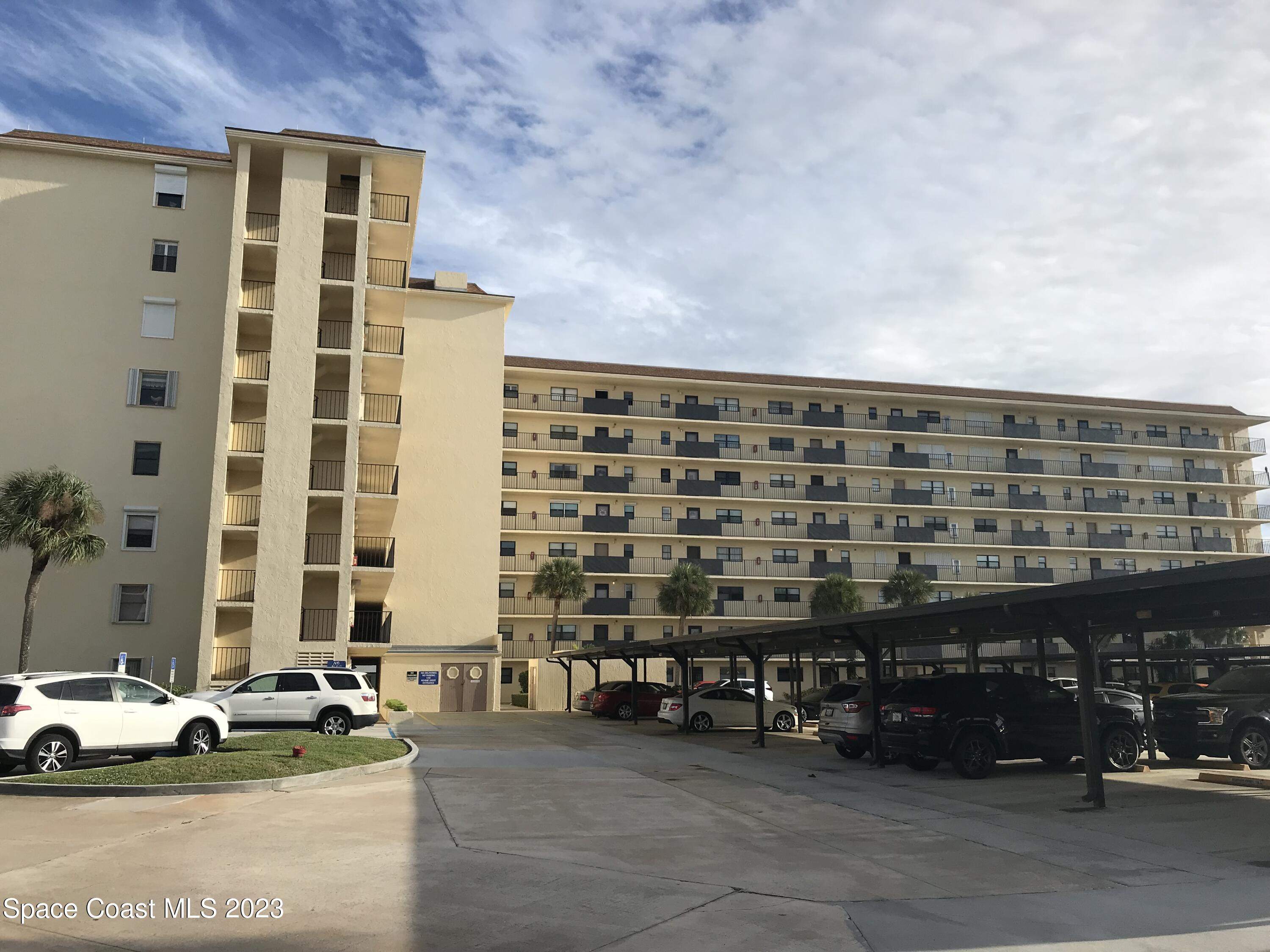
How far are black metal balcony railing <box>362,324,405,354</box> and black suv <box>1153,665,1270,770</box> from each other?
95.0 ft

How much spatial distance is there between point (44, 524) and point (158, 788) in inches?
738

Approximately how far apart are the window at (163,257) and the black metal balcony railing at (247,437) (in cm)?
629

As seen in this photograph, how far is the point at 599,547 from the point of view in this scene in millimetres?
59000

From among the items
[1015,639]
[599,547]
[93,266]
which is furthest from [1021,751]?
[599,547]


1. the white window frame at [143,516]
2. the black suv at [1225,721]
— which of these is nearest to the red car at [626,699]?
the white window frame at [143,516]

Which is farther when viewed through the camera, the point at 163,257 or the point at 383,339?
the point at 383,339

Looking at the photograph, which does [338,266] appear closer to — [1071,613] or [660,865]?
[1071,613]

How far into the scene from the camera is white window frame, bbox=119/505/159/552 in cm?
3225

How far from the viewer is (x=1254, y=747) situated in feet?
59.5

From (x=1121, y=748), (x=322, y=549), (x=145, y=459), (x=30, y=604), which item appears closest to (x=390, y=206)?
(x=145, y=459)

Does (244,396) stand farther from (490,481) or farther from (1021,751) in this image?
(1021,751)

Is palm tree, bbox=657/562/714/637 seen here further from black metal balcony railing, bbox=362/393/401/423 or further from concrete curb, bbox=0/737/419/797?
concrete curb, bbox=0/737/419/797

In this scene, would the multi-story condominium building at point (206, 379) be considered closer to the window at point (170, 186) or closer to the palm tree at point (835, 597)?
the window at point (170, 186)

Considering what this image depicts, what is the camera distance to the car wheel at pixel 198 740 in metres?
16.6
